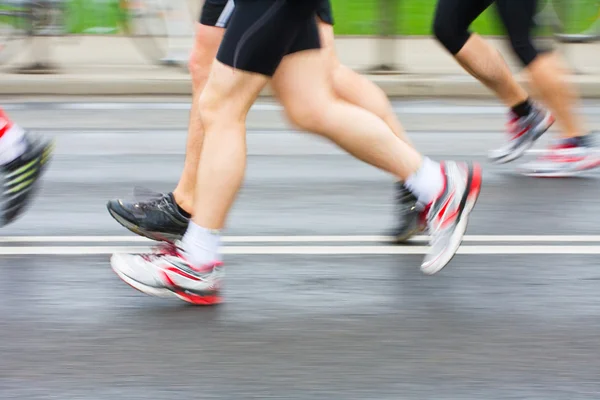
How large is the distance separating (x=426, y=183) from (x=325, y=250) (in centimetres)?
66

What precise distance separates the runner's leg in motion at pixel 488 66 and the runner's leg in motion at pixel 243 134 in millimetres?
2100

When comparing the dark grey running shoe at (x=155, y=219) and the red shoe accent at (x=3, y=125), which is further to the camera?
the red shoe accent at (x=3, y=125)

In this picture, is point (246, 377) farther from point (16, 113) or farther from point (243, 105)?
point (16, 113)

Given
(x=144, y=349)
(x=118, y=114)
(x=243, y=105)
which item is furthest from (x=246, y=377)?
(x=118, y=114)

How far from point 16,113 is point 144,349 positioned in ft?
19.3

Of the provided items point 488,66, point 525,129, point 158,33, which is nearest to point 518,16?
point 488,66

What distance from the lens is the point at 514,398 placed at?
11.0 ft

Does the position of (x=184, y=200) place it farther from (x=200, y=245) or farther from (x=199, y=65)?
(x=200, y=245)

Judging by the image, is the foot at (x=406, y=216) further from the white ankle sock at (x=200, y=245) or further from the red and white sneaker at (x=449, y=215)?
the white ankle sock at (x=200, y=245)

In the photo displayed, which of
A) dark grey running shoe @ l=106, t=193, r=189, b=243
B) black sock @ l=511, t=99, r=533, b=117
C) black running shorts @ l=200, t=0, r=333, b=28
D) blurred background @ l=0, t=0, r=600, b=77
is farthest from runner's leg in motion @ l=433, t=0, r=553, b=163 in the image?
blurred background @ l=0, t=0, r=600, b=77

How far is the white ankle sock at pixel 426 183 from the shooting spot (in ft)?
14.6

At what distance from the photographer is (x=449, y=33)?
643cm

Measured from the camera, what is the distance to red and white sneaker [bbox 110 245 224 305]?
13.7 ft

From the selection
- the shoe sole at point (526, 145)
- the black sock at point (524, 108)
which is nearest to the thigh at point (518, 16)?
the black sock at point (524, 108)
